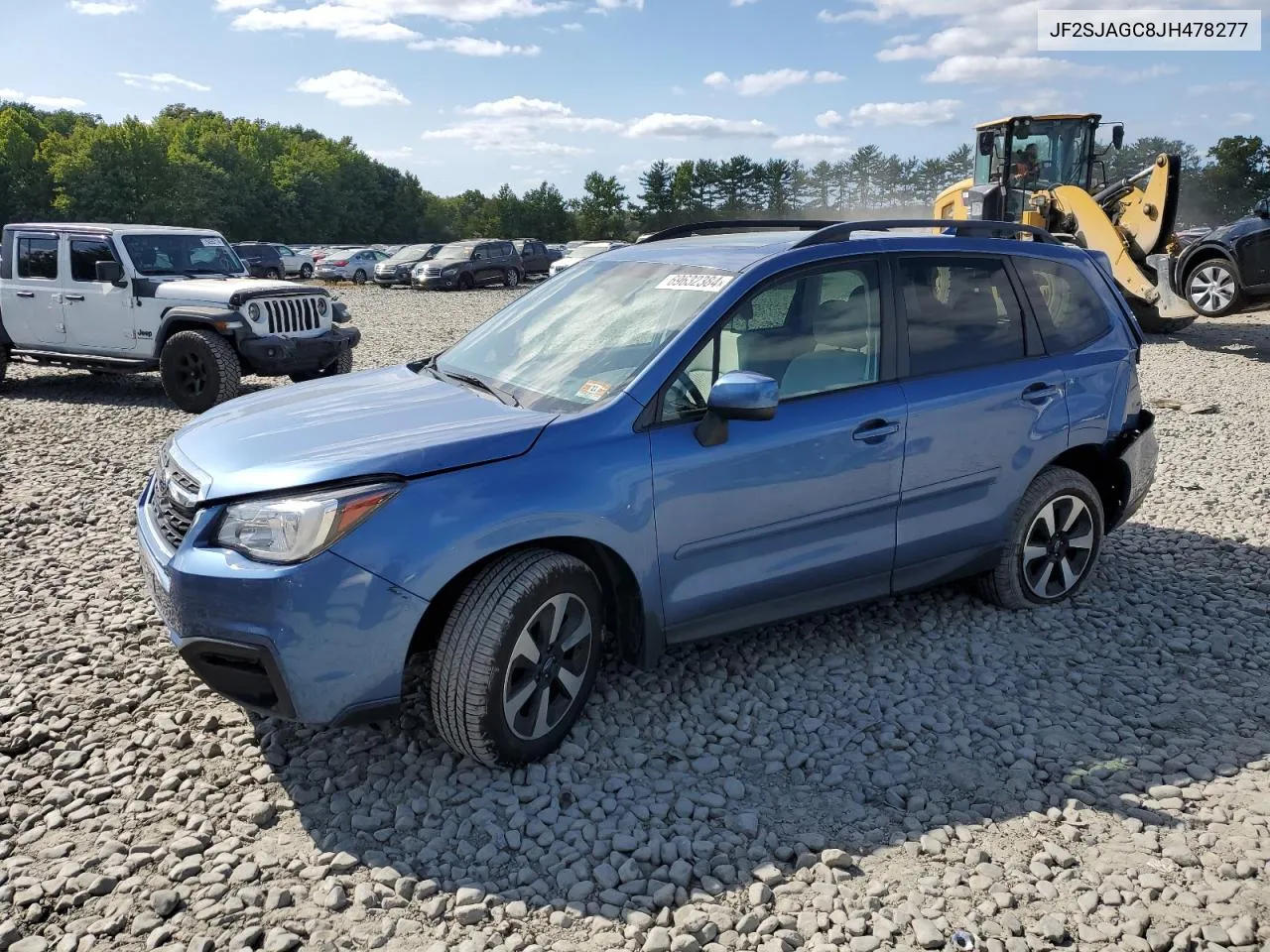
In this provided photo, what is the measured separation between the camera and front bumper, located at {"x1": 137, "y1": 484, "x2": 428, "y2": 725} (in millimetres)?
2934

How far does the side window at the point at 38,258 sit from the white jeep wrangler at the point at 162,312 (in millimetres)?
11

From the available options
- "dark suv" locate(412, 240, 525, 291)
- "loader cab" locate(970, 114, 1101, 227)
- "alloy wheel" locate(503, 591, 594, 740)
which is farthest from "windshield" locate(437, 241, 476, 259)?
"alloy wheel" locate(503, 591, 594, 740)

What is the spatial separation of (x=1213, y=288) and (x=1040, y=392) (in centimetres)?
1123

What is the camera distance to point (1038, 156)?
15547 millimetres

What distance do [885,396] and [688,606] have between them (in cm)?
121

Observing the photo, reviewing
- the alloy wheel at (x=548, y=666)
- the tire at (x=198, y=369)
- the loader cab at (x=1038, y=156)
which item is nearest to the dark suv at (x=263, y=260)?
the tire at (x=198, y=369)

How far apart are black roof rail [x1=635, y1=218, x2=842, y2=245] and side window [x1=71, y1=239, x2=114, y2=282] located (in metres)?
7.99

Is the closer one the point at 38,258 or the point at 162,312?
the point at 162,312

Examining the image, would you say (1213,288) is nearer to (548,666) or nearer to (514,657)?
(548,666)

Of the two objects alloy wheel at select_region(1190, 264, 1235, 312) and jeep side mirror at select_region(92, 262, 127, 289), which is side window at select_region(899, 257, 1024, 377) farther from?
alloy wheel at select_region(1190, 264, 1235, 312)

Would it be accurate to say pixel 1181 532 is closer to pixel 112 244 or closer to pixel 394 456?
pixel 394 456

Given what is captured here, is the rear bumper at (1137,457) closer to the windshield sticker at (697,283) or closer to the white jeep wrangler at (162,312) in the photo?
the windshield sticker at (697,283)

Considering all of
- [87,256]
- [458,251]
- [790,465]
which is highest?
[458,251]

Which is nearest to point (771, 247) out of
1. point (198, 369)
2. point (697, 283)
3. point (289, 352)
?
point (697, 283)
